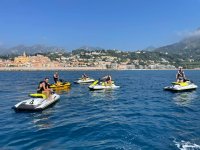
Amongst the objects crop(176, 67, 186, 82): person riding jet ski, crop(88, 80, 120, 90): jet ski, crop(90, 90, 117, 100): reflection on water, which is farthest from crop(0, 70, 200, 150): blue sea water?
crop(88, 80, 120, 90): jet ski

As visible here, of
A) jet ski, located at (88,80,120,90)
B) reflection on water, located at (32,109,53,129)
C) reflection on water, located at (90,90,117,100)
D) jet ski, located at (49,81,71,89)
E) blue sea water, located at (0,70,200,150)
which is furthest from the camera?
jet ski, located at (49,81,71,89)

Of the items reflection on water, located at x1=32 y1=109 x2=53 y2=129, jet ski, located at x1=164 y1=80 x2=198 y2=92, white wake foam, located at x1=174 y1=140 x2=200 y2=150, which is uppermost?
jet ski, located at x1=164 y1=80 x2=198 y2=92

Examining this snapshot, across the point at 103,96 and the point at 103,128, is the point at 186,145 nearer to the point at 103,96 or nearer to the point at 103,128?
the point at 103,128

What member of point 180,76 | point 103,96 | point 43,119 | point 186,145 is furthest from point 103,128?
point 180,76

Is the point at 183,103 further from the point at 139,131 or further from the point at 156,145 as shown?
the point at 156,145

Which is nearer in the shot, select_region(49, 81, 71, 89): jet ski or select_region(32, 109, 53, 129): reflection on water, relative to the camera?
select_region(32, 109, 53, 129): reflection on water

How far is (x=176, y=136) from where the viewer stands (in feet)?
67.8

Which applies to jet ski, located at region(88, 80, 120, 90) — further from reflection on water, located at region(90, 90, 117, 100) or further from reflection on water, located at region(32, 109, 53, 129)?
reflection on water, located at region(32, 109, 53, 129)

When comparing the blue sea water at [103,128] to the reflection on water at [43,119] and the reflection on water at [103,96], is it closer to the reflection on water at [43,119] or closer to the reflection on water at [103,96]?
the reflection on water at [43,119]

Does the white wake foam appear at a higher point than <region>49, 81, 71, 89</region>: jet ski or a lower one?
lower

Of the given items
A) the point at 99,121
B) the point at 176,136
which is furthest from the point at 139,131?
the point at 99,121

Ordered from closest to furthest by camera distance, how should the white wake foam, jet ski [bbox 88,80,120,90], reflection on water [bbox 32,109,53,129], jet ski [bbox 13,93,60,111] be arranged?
1. the white wake foam
2. reflection on water [bbox 32,109,53,129]
3. jet ski [bbox 13,93,60,111]
4. jet ski [bbox 88,80,120,90]

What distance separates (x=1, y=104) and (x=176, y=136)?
72.0 ft

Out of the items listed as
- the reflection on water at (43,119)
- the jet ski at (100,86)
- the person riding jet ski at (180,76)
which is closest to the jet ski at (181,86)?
the person riding jet ski at (180,76)
